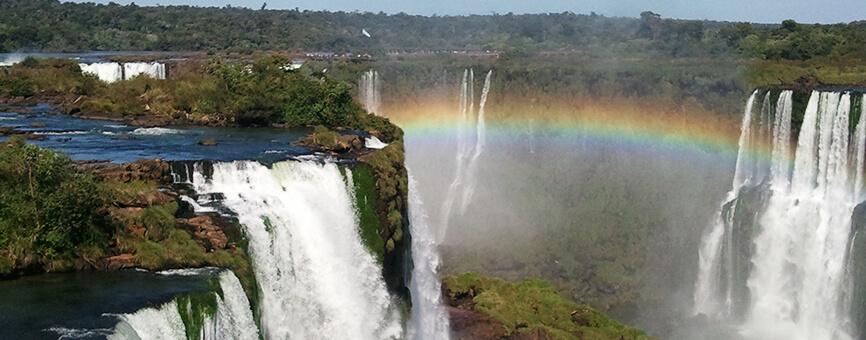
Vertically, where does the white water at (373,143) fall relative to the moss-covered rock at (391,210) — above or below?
above

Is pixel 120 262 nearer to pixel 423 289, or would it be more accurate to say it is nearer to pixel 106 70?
pixel 423 289

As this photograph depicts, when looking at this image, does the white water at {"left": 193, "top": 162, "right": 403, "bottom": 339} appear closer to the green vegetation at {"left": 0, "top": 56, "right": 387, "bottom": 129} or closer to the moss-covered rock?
the moss-covered rock

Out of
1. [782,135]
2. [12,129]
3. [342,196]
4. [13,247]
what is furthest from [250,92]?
[782,135]

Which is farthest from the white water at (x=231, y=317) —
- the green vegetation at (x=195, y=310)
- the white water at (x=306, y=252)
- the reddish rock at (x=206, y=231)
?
the white water at (x=306, y=252)

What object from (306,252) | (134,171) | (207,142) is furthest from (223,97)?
(306,252)

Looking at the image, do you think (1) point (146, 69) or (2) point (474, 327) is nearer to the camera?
(2) point (474, 327)

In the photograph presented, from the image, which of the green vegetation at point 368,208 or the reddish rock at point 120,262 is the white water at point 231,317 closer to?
the reddish rock at point 120,262
